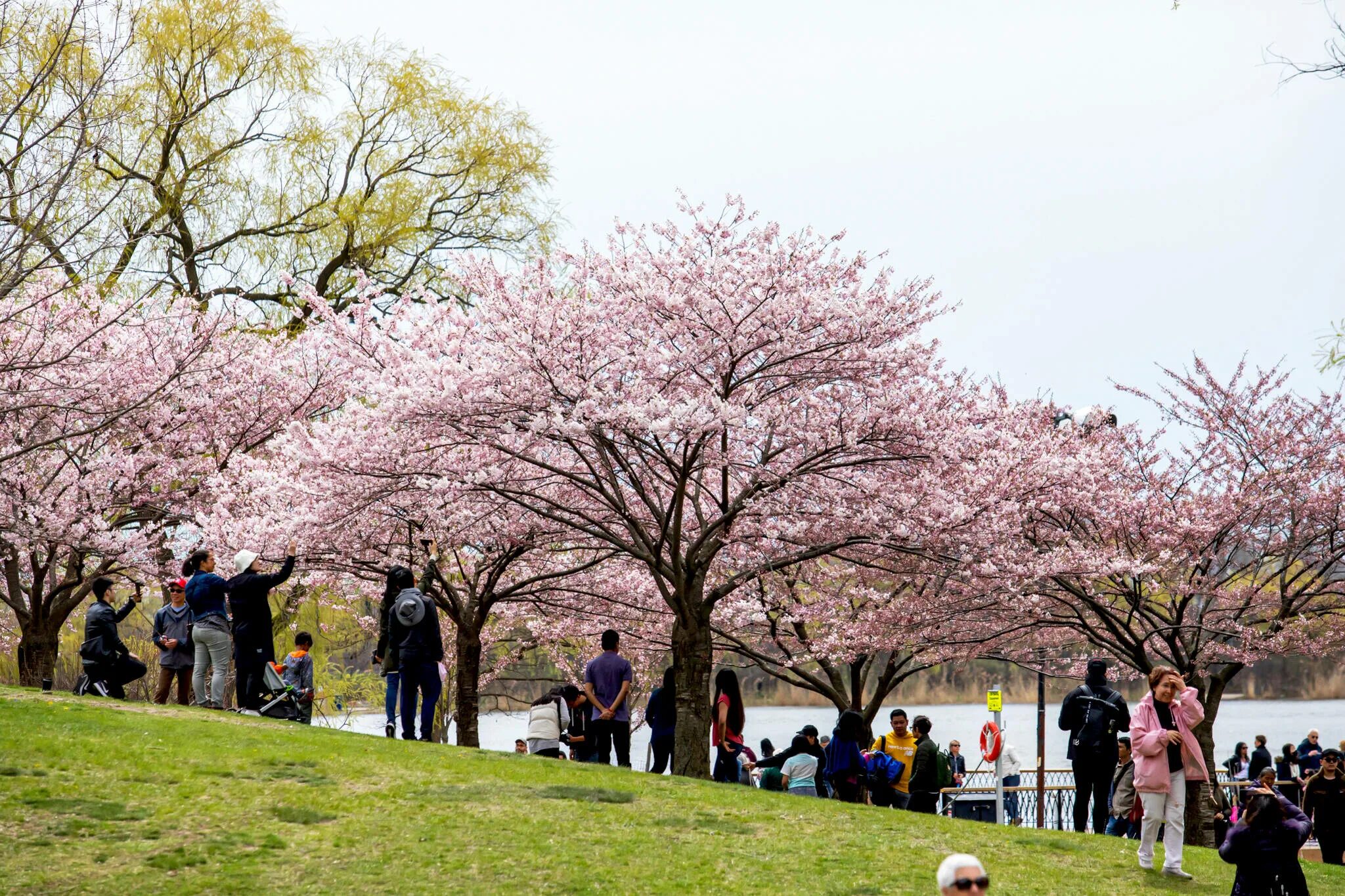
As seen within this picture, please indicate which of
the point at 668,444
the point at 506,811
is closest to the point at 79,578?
the point at 668,444

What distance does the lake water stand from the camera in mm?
57656

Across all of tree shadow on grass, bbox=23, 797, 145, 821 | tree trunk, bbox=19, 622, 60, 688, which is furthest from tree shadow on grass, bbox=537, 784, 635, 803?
tree trunk, bbox=19, 622, 60, 688

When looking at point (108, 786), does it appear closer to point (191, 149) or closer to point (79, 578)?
point (79, 578)

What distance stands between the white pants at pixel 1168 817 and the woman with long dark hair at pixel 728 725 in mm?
4471

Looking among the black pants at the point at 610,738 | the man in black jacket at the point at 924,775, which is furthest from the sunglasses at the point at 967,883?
the black pants at the point at 610,738

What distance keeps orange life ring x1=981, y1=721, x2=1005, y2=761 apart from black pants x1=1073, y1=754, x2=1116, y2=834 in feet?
13.6

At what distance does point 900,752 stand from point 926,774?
0.39 metres

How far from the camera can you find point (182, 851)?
782 cm

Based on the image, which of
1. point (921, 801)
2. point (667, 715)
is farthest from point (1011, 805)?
point (921, 801)

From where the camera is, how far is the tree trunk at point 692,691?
1418 centimetres

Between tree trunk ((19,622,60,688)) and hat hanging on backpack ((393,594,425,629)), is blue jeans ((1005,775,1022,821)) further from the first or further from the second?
tree trunk ((19,622,60,688))

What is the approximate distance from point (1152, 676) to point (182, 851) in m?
6.74

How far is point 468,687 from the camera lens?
19359mm

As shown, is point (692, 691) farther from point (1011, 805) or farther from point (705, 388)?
point (1011, 805)
